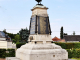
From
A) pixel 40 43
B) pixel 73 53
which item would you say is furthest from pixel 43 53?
pixel 73 53

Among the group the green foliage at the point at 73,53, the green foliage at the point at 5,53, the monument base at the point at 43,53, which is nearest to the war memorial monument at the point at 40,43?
the monument base at the point at 43,53

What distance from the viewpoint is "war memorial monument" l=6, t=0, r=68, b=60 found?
1289 centimetres

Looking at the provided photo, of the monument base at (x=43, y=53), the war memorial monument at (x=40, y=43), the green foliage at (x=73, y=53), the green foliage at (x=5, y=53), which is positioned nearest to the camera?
the monument base at (x=43, y=53)

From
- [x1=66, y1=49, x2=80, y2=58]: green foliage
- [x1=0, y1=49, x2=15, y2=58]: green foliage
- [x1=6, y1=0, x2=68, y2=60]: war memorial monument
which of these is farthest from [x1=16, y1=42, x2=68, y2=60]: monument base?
[x1=0, y1=49, x2=15, y2=58]: green foliage

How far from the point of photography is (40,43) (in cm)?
1407

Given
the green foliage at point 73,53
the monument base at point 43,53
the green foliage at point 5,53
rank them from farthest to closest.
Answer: the green foliage at point 5,53, the green foliage at point 73,53, the monument base at point 43,53

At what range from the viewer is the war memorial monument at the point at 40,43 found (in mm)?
12891

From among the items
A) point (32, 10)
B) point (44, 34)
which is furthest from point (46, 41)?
point (32, 10)

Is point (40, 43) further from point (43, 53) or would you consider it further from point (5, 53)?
point (5, 53)

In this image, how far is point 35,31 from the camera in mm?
14125

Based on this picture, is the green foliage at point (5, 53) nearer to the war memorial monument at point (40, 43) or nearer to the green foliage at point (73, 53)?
the green foliage at point (73, 53)

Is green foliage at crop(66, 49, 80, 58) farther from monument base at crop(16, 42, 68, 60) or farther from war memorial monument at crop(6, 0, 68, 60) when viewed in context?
monument base at crop(16, 42, 68, 60)

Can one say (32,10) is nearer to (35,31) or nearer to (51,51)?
(35,31)

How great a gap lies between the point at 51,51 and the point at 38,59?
1561 millimetres
